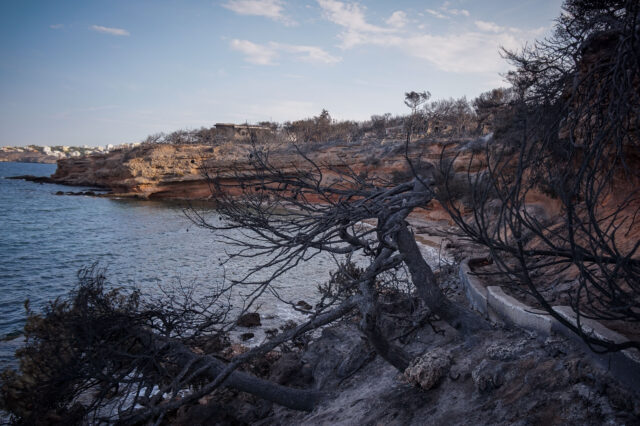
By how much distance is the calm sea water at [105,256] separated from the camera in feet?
34.3

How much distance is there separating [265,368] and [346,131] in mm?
36103

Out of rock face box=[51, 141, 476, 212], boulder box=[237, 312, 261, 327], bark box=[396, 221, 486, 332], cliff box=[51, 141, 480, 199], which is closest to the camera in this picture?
bark box=[396, 221, 486, 332]

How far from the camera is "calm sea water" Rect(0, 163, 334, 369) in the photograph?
34.3 feet

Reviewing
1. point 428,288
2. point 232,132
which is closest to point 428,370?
point 428,288

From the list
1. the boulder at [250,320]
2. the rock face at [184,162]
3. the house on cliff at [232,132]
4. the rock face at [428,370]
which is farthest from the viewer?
the house on cliff at [232,132]

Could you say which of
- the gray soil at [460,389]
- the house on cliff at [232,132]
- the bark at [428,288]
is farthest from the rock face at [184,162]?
the bark at [428,288]

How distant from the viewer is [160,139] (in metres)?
41.1

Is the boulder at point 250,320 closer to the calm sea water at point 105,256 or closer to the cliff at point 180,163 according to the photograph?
the calm sea water at point 105,256

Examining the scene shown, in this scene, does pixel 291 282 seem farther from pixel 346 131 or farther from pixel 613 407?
pixel 346 131

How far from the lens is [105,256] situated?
1512 cm

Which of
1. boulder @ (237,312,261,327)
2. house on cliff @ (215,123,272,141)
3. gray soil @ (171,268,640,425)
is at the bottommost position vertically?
boulder @ (237,312,261,327)

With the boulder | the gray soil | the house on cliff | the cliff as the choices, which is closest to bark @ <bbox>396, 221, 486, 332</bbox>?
the gray soil

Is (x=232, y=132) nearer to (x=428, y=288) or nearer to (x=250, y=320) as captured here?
(x=250, y=320)

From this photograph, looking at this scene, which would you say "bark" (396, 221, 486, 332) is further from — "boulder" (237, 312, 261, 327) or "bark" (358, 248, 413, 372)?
"boulder" (237, 312, 261, 327)
